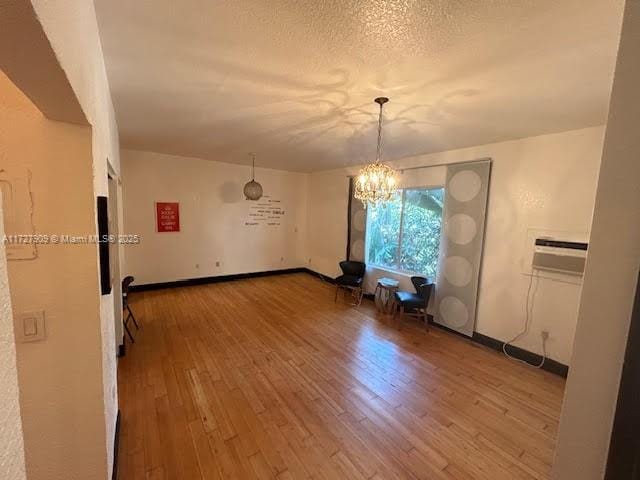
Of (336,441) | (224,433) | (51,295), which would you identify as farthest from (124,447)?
(336,441)

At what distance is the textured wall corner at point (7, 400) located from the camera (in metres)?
0.40

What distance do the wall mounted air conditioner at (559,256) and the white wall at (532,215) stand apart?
0.13 m

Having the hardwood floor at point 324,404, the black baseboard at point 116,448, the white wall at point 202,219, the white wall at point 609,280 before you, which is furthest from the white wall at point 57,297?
the white wall at point 202,219

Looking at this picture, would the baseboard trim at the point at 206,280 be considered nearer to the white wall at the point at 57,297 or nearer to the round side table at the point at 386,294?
the round side table at the point at 386,294

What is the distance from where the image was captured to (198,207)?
534 cm

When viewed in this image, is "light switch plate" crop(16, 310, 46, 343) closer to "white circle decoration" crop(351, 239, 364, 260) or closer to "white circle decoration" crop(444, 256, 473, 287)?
"white circle decoration" crop(444, 256, 473, 287)

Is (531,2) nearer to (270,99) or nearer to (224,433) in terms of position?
(270,99)

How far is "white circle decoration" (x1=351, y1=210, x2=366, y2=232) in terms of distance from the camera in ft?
16.4

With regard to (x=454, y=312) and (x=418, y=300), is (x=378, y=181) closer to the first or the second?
(x=418, y=300)

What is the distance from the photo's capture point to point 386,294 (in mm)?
4570

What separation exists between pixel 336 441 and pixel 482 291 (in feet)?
8.46

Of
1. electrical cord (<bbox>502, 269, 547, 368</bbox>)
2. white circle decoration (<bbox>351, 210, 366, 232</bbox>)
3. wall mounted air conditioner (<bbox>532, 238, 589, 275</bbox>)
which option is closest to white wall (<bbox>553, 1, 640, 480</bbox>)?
wall mounted air conditioner (<bbox>532, 238, 589, 275</bbox>)

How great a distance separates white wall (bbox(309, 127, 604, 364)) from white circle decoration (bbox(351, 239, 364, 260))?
77.1 inches

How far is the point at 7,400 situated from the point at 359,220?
16.0ft
